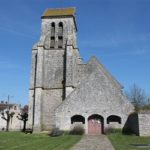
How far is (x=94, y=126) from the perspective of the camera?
34.3 metres

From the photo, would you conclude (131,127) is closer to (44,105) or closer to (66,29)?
(44,105)

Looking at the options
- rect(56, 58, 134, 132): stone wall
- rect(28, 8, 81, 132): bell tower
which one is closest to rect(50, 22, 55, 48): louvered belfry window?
rect(28, 8, 81, 132): bell tower

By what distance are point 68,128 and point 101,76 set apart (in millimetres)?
7420

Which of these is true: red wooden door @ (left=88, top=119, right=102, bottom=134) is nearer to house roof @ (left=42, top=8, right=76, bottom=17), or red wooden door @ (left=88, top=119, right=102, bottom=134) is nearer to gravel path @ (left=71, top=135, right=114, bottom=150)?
gravel path @ (left=71, top=135, right=114, bottom=150)

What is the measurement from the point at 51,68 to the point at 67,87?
4.53m

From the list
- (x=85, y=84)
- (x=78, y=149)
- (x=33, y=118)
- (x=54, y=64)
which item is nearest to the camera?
(x=78, y=149)

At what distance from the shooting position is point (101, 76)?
34906mm

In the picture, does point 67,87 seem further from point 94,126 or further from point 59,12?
point 59,12

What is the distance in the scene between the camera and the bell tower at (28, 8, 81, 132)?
3881 cm

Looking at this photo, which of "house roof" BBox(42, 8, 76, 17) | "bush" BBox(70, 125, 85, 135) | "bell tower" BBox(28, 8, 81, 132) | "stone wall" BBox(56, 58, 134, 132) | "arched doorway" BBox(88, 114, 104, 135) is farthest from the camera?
"house roof" BBox(42, 8, 76, 17)

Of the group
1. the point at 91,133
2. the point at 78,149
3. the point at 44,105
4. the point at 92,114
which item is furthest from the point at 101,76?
the point at 78,149

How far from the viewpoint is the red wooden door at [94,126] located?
3406 centimetres

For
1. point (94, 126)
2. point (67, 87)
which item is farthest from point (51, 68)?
point (94, 126)

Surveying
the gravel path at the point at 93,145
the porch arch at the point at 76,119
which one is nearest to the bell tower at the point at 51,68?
the porch arch at the point at 76,119
